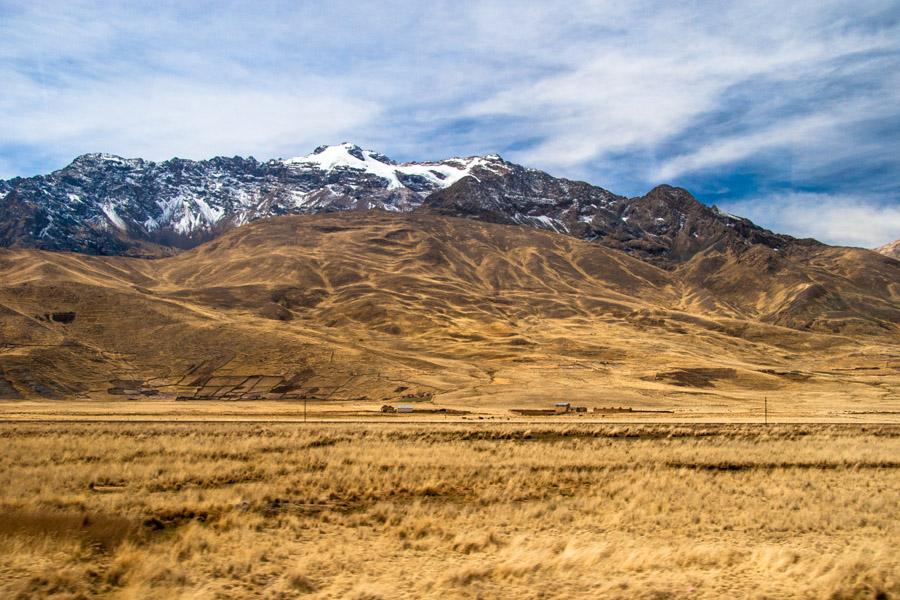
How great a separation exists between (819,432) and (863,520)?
75.7ft

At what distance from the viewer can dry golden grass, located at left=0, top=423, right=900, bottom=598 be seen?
12516 mm

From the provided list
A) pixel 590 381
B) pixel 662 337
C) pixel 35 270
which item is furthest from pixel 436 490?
pixel 35 270

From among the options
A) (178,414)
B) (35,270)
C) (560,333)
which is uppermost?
(35,270)

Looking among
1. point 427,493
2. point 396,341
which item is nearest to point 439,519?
point 427,493

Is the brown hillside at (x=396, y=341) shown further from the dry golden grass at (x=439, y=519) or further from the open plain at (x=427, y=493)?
the dry golden grass at (x=439, y=519)

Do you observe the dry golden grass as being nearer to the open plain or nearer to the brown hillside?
the open plain

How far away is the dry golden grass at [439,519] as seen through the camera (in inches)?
493

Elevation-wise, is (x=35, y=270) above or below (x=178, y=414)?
above

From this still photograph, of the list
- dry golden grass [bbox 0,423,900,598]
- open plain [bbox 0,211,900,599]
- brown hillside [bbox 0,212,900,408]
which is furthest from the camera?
brown hillside [bbox 0,212,900,408]

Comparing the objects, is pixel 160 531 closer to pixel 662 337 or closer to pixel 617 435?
pixel 617 435

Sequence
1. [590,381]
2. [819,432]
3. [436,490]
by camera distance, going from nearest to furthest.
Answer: [436,490] → [819,432] → [590,381]

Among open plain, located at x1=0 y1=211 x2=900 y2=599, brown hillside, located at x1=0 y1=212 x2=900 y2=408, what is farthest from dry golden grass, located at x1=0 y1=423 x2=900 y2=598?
brown hillside, located at x1=0 y1=212 x2=900 y2=408

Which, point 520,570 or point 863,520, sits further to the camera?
point 863,520

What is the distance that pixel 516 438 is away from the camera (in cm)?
3484
